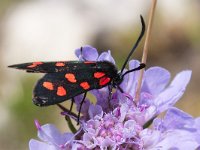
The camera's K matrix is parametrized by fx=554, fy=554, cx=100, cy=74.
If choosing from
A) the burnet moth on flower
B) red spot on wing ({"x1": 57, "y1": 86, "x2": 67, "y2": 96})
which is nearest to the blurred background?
the burnet moth on flower

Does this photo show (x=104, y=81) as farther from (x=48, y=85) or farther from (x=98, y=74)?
(x=48, y=85)

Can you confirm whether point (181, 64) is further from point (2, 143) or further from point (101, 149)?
point (101, 149)

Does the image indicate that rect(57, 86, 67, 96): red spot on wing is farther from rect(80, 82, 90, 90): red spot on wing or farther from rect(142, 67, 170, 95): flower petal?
rect(142, 67, 170, 95): flower petal

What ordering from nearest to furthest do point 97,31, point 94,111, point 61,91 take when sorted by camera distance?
point 61,91 → point 94,111 → point 97,31

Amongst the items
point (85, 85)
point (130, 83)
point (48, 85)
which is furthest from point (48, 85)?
point (130, 83)

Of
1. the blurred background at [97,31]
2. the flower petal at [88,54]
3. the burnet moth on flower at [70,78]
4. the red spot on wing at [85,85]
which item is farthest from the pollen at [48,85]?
the blurred background at [97,31]

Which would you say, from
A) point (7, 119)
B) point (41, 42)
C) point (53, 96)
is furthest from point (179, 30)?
point (53, 96)
